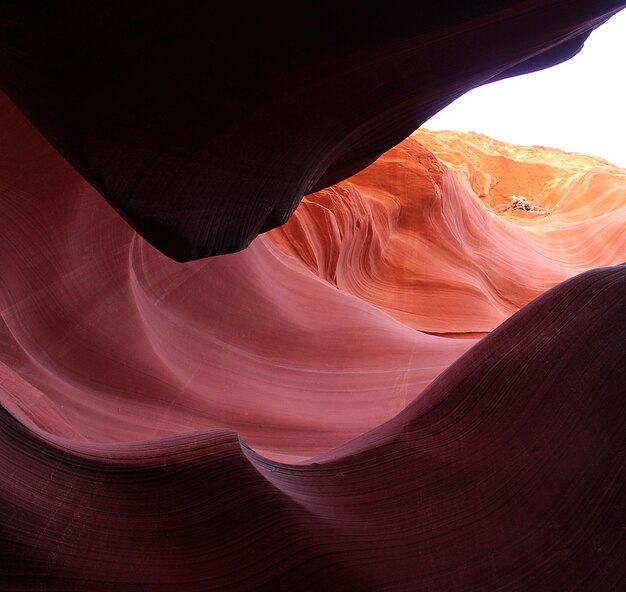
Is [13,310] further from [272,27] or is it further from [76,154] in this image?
[272,27]

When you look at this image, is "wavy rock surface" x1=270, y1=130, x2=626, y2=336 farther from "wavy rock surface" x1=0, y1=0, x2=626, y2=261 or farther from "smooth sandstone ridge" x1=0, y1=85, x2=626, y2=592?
"wavy rock surface" x1=0, y1=0, x2=626, y2=261

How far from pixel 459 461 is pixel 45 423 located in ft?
3.15

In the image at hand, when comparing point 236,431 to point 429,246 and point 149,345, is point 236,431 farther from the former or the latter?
point 429,246

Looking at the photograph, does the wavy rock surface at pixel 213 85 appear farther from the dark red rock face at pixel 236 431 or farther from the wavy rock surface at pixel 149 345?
the wavy rock surface at pixel 149 345

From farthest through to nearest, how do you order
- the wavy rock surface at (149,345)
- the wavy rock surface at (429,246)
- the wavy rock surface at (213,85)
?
the wavy rock surface at (429,246) < the wavy rock surface at (149,345) < the wavy rock surface at (213,85)

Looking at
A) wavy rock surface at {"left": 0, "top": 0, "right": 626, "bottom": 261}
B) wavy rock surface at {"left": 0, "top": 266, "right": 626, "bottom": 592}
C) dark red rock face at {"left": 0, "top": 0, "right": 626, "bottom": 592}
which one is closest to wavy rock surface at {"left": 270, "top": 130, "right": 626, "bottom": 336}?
dark red rock face at {"left": 0, "top": 0, "right": 626, "bottom": 592}

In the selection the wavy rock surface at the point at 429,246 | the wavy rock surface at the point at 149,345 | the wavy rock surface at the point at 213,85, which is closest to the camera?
the wavy rock surface at the point at 213,85

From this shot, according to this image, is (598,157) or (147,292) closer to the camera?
(147,292)

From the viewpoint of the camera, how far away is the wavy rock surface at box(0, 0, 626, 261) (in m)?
0.88

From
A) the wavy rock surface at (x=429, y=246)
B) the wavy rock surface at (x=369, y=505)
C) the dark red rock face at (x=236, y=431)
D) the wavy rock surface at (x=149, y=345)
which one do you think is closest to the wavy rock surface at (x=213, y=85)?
the dark red rock face at (x=236, y=431)

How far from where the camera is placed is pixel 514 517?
100 centimetres

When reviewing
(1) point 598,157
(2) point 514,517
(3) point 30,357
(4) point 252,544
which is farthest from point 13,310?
(1) point 598,157

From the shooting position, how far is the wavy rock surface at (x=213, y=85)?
2.89 ft

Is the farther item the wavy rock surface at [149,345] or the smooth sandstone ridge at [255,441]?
the wavy rock surface at [149,345]
